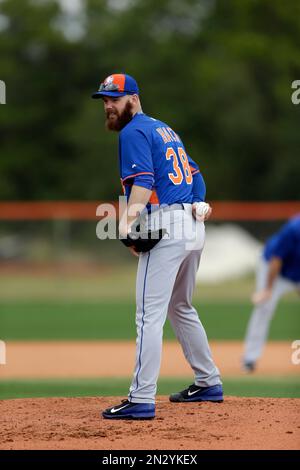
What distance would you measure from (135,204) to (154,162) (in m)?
0.34

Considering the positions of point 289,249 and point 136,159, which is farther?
point 289,249

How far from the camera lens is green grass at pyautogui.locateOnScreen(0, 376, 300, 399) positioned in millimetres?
7762

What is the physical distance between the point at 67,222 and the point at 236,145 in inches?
640

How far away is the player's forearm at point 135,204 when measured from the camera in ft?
17.3

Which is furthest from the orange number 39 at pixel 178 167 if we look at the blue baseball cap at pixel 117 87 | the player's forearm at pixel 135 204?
the blue baseball cap at pixel 117 87

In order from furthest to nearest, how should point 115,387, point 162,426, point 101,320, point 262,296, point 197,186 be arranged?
point 101,320, point 262,296, point 115,387, point 197,186, point 162,426

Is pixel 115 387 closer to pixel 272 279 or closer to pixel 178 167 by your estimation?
pixel 272 279

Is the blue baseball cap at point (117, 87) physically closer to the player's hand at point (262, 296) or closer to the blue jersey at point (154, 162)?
the blue jersey at point (154, 162)

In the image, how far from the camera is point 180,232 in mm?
5512

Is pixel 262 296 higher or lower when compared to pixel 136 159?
lower

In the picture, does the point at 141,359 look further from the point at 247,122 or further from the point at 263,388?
the point at 247,122

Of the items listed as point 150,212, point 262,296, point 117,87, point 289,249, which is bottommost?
point 262,296

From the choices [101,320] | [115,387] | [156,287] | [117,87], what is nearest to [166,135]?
[117,87]

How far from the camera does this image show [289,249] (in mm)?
9938
